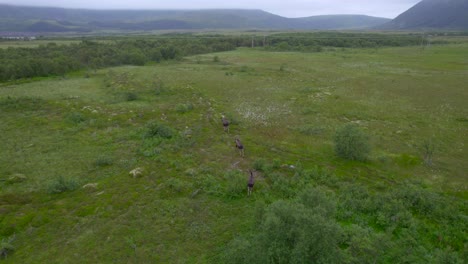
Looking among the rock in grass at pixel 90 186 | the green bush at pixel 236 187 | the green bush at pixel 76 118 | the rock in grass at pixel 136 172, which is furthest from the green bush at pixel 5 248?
the green bush at pixel 76 118

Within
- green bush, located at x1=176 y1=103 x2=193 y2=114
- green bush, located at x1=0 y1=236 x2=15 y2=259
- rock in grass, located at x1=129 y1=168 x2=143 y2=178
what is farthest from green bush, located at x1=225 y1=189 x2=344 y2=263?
green bush, located at x1=176 y1=103 x2=193 y2=114

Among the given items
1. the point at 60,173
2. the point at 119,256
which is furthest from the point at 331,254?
the point at 60,173

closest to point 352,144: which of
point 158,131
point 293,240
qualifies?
point 293,240

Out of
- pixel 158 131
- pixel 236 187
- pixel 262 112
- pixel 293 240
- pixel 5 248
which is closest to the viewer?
pixel 293 240

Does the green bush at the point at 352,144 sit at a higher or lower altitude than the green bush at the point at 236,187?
higher

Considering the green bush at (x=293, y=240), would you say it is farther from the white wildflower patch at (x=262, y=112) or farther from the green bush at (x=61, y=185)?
the white wildflower patch at (x=262, y=112)

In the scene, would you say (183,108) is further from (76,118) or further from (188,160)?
(188,160)

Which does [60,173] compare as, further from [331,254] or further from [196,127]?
[331,254]
